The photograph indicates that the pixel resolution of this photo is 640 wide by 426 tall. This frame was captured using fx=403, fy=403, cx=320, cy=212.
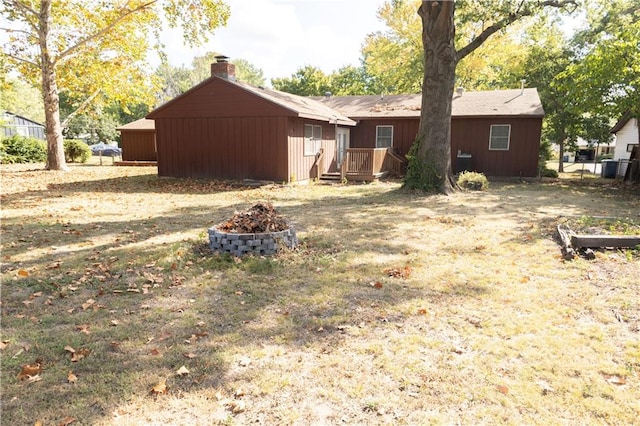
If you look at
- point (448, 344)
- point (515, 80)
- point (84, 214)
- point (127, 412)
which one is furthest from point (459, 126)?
point (127, 412)

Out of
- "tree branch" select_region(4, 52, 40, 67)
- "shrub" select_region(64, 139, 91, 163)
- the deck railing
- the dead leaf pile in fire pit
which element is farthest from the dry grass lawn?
"shrub" select_region(64, 139, 91, 163)

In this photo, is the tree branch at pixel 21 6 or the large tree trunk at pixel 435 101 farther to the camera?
the tree branch at pixel 21 6

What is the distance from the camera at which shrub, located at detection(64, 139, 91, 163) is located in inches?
1022

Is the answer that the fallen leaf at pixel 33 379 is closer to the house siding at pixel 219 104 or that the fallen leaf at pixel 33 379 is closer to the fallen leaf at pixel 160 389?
the fallen leaf at pixel 160 389

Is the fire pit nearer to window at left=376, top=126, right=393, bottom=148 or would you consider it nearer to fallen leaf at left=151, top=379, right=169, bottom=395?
fallen leaf at left=151, top=379, right=169, bottom=395

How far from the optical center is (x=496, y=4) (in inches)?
511

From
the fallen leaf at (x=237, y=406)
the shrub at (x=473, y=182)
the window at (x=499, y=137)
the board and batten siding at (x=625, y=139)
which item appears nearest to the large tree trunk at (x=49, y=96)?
the shrub at (x=473, y=182)

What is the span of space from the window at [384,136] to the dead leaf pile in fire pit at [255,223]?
14704mm

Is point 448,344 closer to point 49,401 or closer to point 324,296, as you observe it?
point 324,296

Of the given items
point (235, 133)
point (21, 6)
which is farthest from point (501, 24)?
point (21, 6)

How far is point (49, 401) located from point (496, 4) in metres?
15.0

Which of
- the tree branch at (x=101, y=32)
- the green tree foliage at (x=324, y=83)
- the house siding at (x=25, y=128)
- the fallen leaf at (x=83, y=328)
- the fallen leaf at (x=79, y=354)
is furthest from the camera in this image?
the house siding at (x=25, y=128)

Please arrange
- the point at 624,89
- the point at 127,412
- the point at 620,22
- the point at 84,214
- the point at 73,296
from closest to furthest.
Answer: the point at 127,412 → the point at 73,296 → the point at 84,214 → the point at 624,89 → the point at 620,22

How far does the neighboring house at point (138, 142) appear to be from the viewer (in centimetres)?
2622
